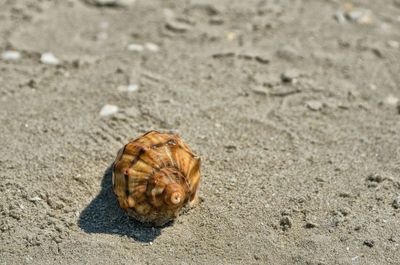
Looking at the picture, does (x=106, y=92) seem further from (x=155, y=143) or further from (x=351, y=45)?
(x=351, y=45)

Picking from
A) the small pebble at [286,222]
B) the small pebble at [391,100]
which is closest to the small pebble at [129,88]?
the small pebble at [286,222]

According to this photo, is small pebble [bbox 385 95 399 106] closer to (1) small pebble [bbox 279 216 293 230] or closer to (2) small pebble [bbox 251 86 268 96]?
(2) small pebble [bbox 251 86 268 96]

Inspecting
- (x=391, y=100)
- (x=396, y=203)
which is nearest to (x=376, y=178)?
(x=396, y=203)

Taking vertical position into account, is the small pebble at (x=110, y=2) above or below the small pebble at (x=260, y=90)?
above

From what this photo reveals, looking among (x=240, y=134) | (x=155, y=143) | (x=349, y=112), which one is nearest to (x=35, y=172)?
(x=155, y=143)

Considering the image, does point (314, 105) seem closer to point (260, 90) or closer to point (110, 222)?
point (260, 90)

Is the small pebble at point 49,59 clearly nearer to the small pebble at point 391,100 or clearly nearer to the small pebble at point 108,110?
the small pebble at point 108,110

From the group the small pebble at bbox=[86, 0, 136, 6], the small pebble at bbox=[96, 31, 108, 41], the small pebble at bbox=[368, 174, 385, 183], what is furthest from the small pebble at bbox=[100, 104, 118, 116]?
the small pebble at bbox=[368, 174, 385, 183]
